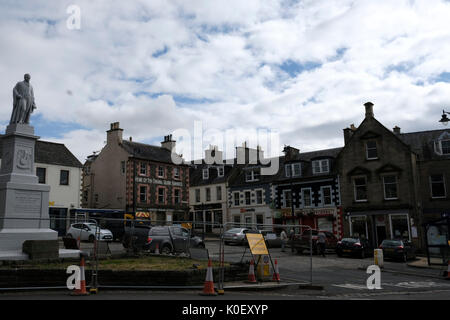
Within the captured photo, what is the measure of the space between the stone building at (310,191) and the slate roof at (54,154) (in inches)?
874

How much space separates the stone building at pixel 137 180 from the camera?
48656mm

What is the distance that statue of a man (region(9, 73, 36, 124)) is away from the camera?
15.8 m

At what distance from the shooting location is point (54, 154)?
41750 millimetres

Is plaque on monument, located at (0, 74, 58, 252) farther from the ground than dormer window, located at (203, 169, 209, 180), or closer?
closer

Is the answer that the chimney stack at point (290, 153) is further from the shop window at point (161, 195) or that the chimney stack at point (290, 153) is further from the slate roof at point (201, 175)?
the shop window at point (161, 195)

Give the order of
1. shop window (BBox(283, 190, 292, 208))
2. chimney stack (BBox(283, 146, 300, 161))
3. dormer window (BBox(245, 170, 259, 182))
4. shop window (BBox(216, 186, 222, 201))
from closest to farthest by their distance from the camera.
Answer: shop window (BBox(283, 190, 292, 208)) → chimney stack (BBox(283, 146, 300, 161)) → dormer window (BBox(245, 170, 259, 182)) → shop window (BBox(216, 186, 222, 201))

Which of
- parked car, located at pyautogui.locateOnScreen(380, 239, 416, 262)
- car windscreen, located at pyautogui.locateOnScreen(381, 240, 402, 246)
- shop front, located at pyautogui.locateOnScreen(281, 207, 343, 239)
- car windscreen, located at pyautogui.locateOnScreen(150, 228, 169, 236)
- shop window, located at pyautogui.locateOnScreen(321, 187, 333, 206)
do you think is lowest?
parked car, located at pyautogui.locateOnScreen(380, 239, 416, 262)

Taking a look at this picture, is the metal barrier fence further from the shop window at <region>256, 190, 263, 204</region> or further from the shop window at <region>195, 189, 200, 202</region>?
the shop window at <region>195, 189, 200, 202</region>

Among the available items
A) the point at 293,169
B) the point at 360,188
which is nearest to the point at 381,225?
the point at 360,188

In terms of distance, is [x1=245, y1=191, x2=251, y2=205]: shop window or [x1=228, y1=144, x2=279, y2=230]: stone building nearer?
[x1=228, y1=144, x2=279, y2=230]: stone building

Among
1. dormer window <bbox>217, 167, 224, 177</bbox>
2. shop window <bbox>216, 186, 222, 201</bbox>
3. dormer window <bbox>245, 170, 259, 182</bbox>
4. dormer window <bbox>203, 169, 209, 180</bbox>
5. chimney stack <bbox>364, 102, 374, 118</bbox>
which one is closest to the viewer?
chimney stack <bbox>364, 102, 374, 118</bbox>

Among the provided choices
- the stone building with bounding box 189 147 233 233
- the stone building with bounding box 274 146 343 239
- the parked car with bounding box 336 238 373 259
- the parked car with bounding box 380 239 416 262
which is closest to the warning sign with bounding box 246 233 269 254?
the parked car with bounding box 336 238 373 259
